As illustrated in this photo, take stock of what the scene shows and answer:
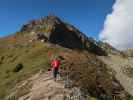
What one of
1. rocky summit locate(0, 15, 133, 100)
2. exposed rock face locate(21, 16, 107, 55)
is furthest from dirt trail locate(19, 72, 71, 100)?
exposed rock face locate(21, 16, 107, 55)

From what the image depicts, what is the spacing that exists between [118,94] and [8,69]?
15669 mm

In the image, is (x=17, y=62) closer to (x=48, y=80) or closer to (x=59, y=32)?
(x=48, y=80)

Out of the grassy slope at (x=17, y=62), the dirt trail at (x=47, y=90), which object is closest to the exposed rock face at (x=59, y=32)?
the grassy slope at (x=17, y=62)

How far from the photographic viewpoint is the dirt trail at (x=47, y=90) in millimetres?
29827

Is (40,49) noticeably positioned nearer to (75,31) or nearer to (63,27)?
(63,27)

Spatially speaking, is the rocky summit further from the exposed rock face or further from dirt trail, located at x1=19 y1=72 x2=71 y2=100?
the exposed rock face

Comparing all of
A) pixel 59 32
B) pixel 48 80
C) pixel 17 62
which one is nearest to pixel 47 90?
pixel 48 80

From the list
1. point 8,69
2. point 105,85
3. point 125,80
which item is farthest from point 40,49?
point 125,80

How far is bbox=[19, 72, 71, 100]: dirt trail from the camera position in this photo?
97.9ft

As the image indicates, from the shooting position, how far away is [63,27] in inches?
5064

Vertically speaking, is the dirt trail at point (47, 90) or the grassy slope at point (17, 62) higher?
A: the grassy slope at point (17, 62)

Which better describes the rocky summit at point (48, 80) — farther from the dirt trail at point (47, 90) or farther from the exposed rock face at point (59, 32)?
the exposed rock face at point (59, 32)

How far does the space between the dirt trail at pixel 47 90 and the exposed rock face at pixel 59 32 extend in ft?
203

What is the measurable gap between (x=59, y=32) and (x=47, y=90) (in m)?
88.1
